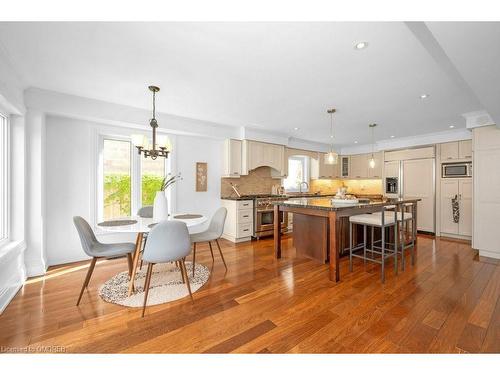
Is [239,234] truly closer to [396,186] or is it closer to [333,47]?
[333,47]

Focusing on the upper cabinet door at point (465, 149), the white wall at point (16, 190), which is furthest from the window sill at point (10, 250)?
the upper cabinet door at point (465, 149)

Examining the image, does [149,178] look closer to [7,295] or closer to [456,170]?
[7,295]

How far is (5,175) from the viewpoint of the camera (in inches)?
95.2

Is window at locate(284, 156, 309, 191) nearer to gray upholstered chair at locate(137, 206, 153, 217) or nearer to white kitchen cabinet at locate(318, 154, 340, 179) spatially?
white kitchen cabinet at locate(318, 154, 340, 179)

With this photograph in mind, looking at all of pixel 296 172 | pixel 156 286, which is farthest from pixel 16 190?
pixel 296 172

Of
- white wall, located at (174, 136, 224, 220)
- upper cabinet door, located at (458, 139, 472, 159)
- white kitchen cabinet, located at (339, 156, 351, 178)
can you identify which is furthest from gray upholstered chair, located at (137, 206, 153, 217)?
upper cabinet door, located at (458, 139, 472, 159)

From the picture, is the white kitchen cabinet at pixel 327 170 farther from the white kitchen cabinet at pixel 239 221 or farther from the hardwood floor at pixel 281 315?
the hardwood floor at pixel 281 315

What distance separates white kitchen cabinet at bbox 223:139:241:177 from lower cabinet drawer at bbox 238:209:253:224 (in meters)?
0.81

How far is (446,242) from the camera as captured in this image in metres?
4.29

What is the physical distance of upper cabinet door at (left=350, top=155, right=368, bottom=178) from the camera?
6.47 meters

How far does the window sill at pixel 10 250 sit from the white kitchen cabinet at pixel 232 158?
10.4 ft

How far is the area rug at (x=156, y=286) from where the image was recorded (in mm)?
2145
